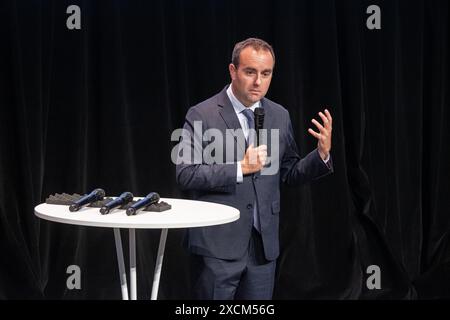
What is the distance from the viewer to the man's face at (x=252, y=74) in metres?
2.65

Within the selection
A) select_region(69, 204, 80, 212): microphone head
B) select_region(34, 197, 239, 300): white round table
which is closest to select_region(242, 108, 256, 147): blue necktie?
select_region(34, 197, 239, 300): white round table

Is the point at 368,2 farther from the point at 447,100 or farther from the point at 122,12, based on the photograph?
the point at 122,12

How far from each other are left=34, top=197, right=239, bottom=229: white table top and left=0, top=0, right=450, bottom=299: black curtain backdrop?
130 centimetres

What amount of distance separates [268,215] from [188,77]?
1.45 metres

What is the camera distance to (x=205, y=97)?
3.90 metres

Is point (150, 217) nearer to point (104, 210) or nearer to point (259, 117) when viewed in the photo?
point (104, 210)

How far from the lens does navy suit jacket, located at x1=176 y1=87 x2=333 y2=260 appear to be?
255 centimetres

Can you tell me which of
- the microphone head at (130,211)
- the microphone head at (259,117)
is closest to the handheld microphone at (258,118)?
the microphone head at (259,117)

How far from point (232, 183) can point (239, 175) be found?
4cm

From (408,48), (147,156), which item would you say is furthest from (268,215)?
(408,48)

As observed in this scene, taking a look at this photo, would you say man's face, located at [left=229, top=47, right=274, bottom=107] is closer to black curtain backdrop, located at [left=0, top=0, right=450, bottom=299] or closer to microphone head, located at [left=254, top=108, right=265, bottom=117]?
microphone head, located at [left=254, top=108, right=265, bottom=117]

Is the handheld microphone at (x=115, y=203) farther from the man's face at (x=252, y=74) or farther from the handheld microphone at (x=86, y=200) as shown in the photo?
the man's face at (x=252, y=74)

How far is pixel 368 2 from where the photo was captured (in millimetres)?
4020

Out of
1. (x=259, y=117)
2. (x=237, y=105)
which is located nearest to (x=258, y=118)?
(x=259, y=117)
